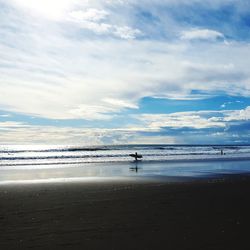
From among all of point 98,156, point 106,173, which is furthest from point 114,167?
point 98,156

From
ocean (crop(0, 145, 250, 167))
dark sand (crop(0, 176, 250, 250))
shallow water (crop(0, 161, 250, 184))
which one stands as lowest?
dark sand (crop(0, 176, 250, 250))

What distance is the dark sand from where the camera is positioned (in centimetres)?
834

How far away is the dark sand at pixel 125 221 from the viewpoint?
27.4 feet

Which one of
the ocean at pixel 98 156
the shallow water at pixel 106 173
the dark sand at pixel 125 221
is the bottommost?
the dark sand at pixel 125 221

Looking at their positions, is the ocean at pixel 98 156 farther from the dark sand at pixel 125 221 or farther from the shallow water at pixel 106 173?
the dark sand at pixel 125 221

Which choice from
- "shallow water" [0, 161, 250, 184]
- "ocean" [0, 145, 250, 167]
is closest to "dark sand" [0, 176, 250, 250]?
"shallow water" [0, 161, 250, 184]

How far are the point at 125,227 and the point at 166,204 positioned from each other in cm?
388

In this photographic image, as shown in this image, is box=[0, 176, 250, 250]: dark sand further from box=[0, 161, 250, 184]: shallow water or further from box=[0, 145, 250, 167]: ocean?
box=[0, 145, 250, 167]: ocean

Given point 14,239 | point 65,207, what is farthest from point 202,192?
point 14,239

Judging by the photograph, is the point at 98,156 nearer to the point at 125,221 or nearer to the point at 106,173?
the point at 106,173

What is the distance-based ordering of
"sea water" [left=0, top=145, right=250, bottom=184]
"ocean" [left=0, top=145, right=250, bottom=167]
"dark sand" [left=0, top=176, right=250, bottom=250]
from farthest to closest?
"ocean" [left=0, top=145, right=250, bottom=167] < "sea water" [left=0, top=145, right=250, bottom=184] < "dark sand" [left=0, top=176, right=250, bottom=250]

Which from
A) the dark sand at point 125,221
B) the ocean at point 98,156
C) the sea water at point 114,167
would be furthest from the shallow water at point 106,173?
the ocean at point 98,156

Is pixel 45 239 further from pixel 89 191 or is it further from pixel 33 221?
pixel 89 191

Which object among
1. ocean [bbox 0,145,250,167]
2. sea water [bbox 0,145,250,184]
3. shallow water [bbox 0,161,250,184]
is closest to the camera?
shallow water [bbox 0,161,250,184]
